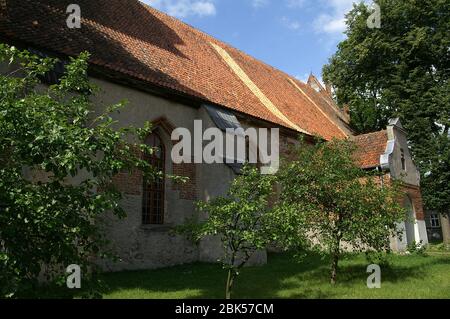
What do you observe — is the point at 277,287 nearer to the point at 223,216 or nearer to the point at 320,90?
the point at 223,216

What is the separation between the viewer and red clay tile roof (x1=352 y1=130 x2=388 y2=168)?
17.3 meters

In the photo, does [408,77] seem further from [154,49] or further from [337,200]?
[337,200]

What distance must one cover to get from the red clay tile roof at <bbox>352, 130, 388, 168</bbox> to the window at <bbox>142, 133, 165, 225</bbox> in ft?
29.2

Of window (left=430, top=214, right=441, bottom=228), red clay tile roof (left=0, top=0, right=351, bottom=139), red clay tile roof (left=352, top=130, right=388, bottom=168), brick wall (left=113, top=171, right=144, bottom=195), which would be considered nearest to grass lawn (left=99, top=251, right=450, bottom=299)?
brick wall (left=113, top=171, right=144, bottom=195)

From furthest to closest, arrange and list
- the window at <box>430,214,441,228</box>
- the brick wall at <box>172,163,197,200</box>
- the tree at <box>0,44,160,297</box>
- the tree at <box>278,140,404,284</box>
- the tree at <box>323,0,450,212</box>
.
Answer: the window at <box>430,214,441,228</box> → the tree at <box>323,0,450,212</box> → the brick wall at <box>172,163,197,200</box> → the tree at <box>278,140,404,284</box> → the tree at <box>0,44,160,297</box>

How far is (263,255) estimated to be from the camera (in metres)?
12.0

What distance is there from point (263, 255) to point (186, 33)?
34.2 feet

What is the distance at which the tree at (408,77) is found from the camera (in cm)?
2127

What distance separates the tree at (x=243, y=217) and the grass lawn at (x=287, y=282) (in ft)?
4.71

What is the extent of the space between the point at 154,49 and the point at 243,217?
351 inches

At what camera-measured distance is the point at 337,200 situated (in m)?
8.98

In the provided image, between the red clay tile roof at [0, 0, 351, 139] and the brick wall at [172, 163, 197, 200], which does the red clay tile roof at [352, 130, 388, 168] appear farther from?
the brick wall at [172, 163, 197, 200]

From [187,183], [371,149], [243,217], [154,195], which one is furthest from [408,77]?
[243,217]
